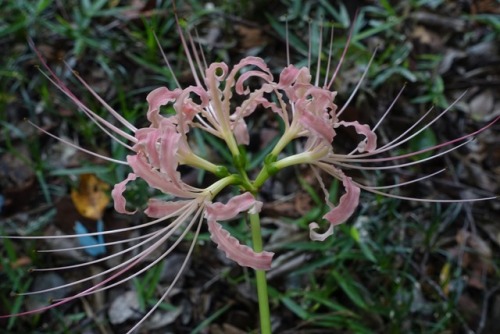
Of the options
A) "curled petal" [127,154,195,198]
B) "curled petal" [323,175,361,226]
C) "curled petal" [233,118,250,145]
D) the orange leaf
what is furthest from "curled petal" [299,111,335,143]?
the orange leaf

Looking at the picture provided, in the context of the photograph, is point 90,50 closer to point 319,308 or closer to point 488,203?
point 319,308

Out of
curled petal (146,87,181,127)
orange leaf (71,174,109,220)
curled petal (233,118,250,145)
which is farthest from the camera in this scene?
orange leaf (71,174,109,220)

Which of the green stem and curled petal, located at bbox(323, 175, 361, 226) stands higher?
curled petal, located at bbox(323, 175, 361, 226)

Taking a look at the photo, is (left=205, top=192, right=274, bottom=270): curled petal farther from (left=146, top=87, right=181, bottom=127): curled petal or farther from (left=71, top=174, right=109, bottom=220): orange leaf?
(left=71, top=174, right=109, bottom=220): orange leaf

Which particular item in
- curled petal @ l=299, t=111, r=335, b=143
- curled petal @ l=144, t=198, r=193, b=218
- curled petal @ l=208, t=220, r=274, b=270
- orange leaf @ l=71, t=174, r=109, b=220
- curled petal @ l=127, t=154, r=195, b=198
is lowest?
orange leaf @ l=71, t=174, r=109, b=220

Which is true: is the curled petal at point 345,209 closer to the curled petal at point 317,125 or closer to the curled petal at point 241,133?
the curled petal at point 317,125
